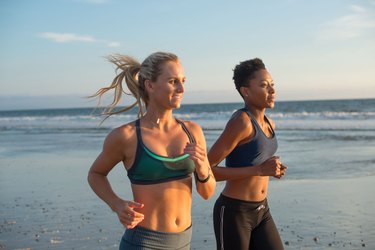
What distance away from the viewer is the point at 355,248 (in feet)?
19.2

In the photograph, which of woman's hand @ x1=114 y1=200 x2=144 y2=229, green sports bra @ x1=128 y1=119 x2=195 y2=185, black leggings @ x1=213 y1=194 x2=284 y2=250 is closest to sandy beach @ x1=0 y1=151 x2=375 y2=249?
black leggings @ x1=213 y1=194 x2=284 y2=250

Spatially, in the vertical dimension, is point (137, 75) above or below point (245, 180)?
above

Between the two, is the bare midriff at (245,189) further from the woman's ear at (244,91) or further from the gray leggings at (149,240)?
the gray leggings at (149,240)

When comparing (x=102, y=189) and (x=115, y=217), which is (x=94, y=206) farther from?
(x=102, y=189)

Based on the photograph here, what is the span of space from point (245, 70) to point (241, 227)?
3.85ft

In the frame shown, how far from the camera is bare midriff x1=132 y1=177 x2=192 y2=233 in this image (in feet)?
9.57

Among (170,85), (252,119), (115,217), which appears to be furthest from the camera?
(115,217)

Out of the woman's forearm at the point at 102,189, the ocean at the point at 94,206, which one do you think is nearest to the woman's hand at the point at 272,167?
the woman's forearm at the point at 102,189

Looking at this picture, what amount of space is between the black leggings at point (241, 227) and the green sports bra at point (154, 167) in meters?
1.06

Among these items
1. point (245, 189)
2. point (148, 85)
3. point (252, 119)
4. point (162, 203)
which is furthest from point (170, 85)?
point (245, 189)

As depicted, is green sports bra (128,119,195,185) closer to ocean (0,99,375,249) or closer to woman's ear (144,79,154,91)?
woman's ear (144,79,154,91)

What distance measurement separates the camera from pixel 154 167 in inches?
114

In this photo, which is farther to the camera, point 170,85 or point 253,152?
point 253,152

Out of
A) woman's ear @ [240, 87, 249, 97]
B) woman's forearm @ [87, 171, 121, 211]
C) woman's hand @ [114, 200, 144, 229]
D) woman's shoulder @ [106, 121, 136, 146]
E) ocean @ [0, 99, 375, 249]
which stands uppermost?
woman's ear @ [240, 87, 249, 97]
